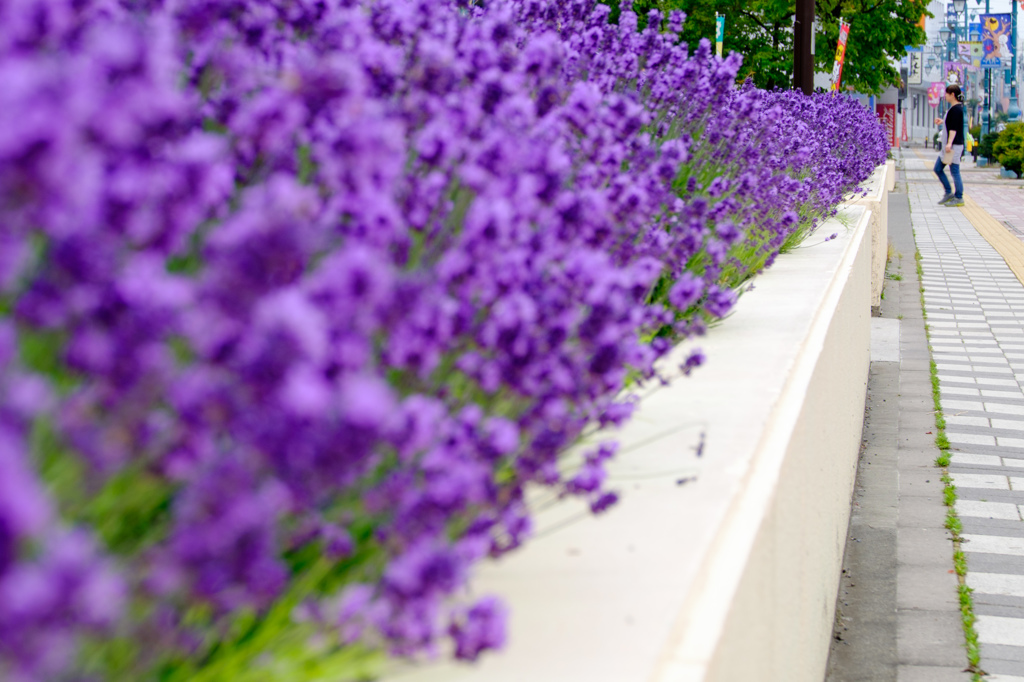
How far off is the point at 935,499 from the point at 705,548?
3.89 meters

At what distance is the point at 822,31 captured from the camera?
2347 cm

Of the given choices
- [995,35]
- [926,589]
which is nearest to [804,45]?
[926,589]

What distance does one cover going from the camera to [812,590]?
2908 millimetres

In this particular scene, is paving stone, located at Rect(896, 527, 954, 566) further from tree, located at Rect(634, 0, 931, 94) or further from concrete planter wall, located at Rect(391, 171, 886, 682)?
tree, located at Rect(634, 0, 931, 94)

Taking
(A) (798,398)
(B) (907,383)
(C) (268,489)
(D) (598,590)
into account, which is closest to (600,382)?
(D) (598,590)

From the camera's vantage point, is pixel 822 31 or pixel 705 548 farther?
pixel 822 31

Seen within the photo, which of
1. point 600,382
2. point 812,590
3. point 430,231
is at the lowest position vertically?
point 812,590

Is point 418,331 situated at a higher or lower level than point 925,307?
higher

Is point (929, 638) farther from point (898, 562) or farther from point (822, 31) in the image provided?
point (822, 31)

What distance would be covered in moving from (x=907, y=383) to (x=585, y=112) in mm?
5949

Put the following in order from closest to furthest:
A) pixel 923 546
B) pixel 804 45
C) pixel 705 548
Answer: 1. pixel 705 548
2. pixel 923 546
3. pixel 804 45

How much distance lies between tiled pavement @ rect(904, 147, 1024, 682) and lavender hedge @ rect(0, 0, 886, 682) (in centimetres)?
256

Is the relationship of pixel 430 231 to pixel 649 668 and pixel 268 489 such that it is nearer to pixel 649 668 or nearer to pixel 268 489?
pixel 649 668

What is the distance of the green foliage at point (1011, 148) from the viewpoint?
32094 mm
